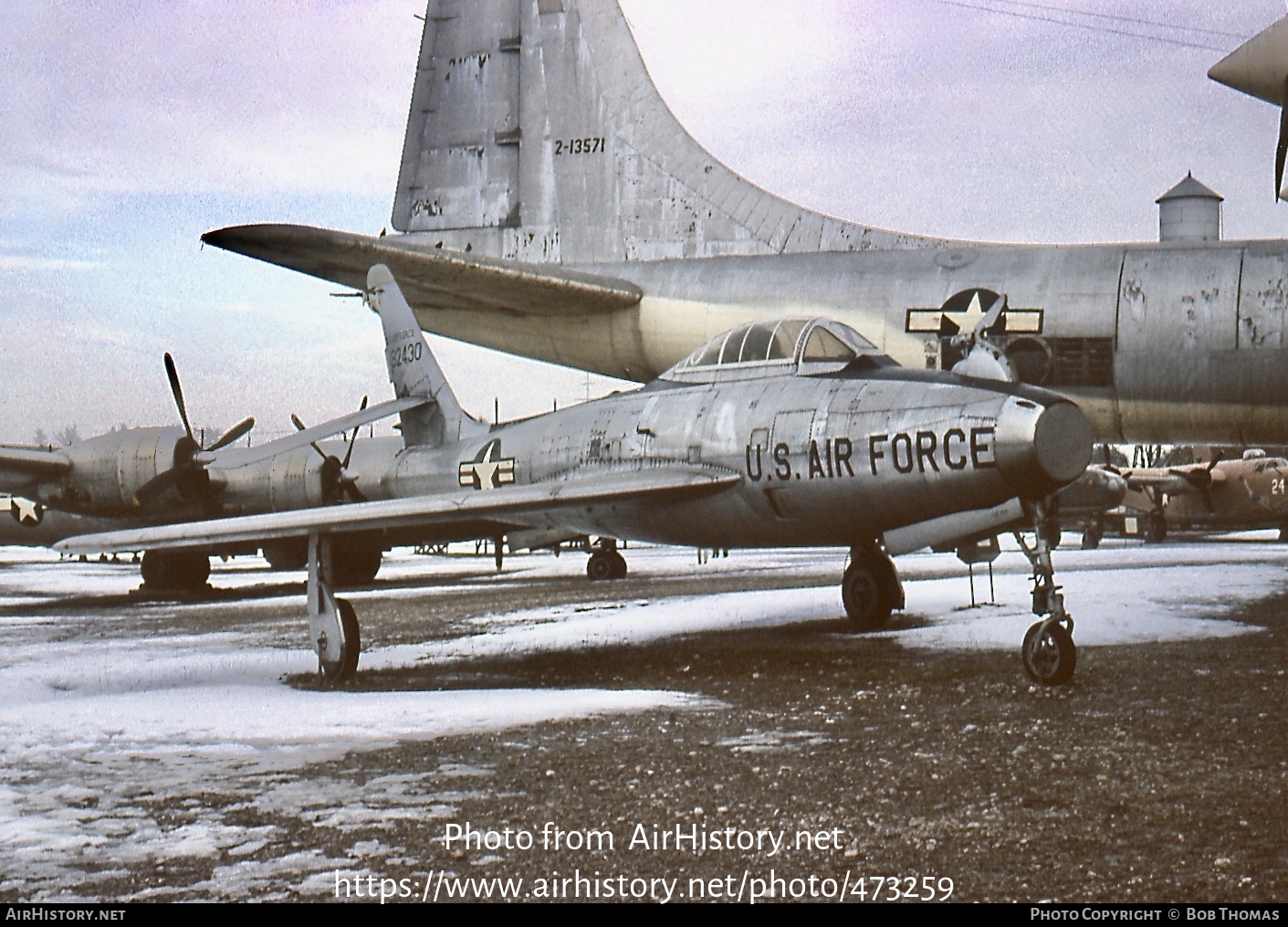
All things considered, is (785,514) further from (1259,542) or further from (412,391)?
(1259,542)

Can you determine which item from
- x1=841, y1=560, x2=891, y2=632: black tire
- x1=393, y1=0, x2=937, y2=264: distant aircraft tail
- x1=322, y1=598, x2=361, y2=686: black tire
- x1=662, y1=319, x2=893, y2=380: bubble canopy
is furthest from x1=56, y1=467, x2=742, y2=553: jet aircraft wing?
x1=393, y1=0, x2=937, y2=264: distant aircraft tail

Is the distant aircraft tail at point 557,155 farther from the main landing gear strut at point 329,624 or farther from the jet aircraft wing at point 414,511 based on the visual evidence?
the main landing gear strut at point 329,624

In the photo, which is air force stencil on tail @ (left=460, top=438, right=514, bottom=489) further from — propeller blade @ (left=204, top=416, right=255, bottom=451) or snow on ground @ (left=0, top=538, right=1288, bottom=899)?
propeller blade @ (left=204, top=416, right=255, bottom=451)

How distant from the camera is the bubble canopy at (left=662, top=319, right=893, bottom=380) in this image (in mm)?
8805

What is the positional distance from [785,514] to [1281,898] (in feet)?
17.5

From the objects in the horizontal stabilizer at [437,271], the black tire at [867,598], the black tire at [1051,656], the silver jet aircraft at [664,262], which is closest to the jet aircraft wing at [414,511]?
the black tire at [867,598]

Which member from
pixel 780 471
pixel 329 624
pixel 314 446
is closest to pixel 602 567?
pixel 314 446

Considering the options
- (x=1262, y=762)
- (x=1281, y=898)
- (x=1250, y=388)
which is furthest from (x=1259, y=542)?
(x=1281, y=898)

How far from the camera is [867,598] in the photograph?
10352 mm

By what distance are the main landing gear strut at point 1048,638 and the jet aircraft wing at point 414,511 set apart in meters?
2.30

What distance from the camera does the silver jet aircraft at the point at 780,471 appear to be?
717cm

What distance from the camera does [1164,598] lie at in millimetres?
12203

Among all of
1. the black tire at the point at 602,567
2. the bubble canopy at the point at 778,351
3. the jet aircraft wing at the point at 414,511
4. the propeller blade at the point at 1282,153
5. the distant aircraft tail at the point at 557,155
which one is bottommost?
the black tire at the point at 602,567

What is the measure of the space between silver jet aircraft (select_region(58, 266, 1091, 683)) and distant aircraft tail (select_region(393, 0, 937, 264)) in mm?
5921
